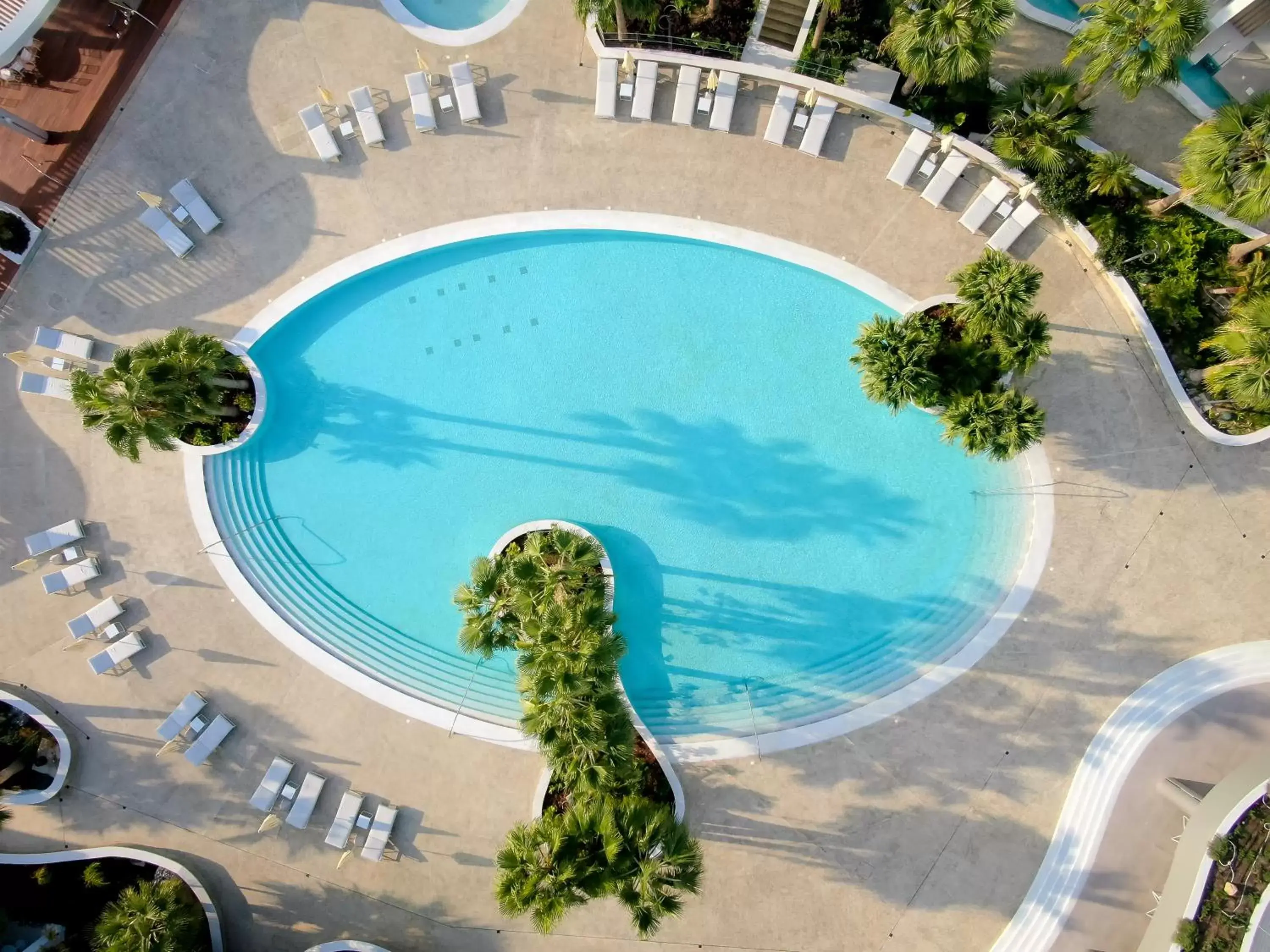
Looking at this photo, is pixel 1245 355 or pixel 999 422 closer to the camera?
pixel 1245 355

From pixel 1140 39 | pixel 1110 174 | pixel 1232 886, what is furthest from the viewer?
pixel 1110 174

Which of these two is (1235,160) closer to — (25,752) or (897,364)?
(897,364)


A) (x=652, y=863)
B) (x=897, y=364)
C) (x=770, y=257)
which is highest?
(x=770, y=257)

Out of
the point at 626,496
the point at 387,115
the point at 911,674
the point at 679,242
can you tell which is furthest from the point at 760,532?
the point at 387,115

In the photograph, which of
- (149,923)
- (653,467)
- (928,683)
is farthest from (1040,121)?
(149,923)

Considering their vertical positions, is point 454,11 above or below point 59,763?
above

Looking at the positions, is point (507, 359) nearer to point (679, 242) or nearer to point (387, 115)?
point (679, 242)

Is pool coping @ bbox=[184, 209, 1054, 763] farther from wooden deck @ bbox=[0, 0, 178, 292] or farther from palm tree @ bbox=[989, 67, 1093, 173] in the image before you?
wooden deck @ bbox=[0, 0, 178, 292]

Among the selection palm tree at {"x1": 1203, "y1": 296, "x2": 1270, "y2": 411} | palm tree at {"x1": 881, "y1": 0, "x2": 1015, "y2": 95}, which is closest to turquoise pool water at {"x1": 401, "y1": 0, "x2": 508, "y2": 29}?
palm tree at {"x1": 881, "y1": 0, "x2": 1015, "y2": 95}
